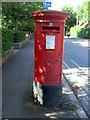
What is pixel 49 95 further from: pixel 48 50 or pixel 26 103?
pixel 48 50

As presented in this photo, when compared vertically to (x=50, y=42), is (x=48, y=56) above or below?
below

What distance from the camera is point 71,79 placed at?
795cm

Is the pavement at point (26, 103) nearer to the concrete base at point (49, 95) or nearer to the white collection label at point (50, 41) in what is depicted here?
the concrete base at point (49, 95)

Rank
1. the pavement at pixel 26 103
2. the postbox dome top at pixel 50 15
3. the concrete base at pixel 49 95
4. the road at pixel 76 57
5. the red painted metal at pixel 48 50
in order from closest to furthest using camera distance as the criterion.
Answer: the pavement at pixel 26 103 → the postbox dome top at pixel 50 15 → the red painted metal at pixel 48 50 → the concrete base at pixel 49 95 → the road at pixel 76 57

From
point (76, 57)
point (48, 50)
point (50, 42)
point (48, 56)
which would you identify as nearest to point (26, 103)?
point (48, 56)

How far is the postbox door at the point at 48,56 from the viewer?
15.8ft

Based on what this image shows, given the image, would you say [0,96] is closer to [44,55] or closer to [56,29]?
[44,55]

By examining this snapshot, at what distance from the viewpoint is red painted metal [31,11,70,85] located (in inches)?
187

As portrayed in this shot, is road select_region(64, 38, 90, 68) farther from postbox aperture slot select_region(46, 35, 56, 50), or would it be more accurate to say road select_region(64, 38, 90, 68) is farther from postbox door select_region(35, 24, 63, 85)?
postbox aperture slot select_region(46, 35, 56, 50)

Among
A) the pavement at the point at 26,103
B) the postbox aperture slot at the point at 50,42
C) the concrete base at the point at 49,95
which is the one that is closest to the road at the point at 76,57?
the pavement at the point at 26,103

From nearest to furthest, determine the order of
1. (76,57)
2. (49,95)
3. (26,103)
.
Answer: (49,95), (26,103), (76,57)

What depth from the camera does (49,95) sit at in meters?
4.90

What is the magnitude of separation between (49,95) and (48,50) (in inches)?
40.4

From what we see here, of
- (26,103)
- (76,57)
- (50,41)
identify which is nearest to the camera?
(50,41)
